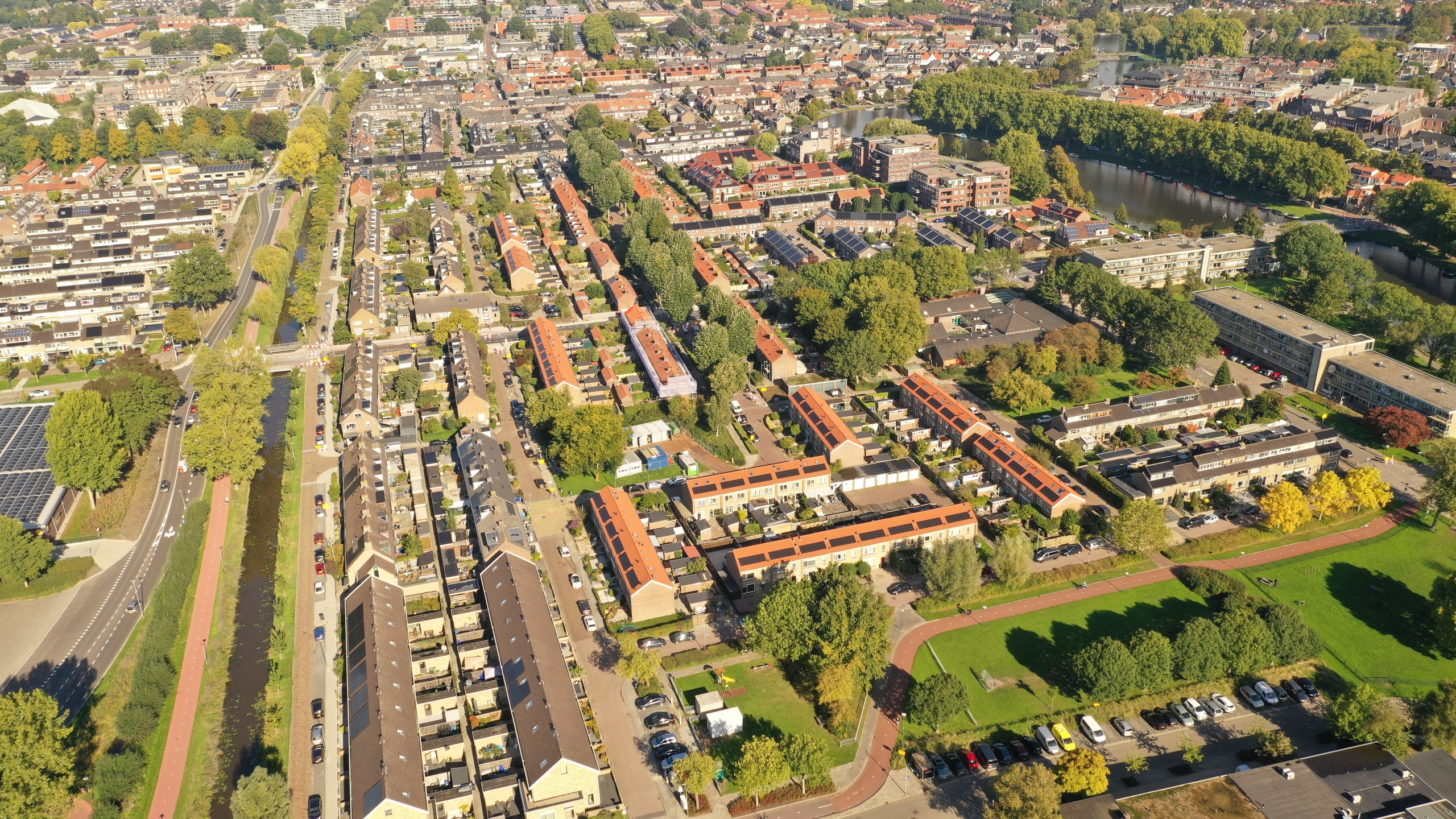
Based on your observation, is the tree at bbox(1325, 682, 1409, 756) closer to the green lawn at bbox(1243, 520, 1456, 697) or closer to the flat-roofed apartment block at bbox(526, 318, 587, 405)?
the green lawn at bbox(1243, 520, 1456, 697)

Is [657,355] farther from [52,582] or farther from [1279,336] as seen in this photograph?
[1279,336]

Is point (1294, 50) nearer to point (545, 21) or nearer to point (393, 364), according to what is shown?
point (545, 21)

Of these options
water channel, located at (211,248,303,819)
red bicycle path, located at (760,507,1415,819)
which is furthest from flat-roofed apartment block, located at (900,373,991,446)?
water channel, located at (211,248,303,819)

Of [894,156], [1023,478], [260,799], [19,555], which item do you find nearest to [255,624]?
[19,555]

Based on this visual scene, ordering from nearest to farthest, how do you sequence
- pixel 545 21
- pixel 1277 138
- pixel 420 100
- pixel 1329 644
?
pixel 1329 644
pixel 1277 138
pixel 420 100
pixel 545 21

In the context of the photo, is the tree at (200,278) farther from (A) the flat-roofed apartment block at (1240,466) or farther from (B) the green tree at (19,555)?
(A) the flat-roofed apartment block at (1240,466)

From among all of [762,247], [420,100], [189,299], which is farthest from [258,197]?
[762,247]
